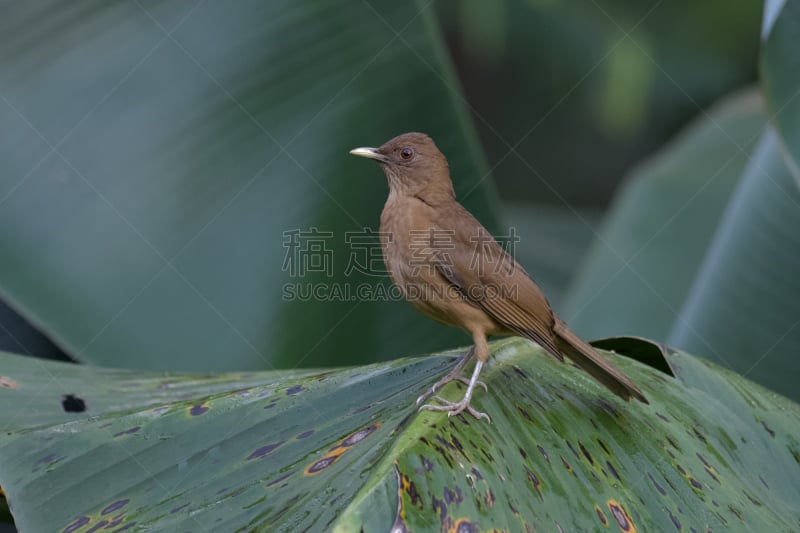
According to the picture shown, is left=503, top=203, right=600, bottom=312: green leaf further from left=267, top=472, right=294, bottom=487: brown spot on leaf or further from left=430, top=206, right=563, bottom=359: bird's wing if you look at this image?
left=267, top=472, right=294, bottom=487: brown spot on leaf

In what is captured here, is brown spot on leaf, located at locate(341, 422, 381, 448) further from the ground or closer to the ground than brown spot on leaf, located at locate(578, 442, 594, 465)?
closer to the ground

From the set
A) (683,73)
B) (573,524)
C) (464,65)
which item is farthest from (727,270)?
(464,65)

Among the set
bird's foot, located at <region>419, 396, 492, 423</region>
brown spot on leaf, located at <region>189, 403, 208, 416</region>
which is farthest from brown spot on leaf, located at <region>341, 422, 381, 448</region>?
brown spot on leaf, located at <region>189, 403, 208, 416</region>

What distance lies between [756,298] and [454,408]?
2145mm

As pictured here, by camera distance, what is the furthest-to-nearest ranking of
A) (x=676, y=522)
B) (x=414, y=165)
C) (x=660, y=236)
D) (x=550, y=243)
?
(x=550, y=243), (x=660, y=236), (x=414, y=165), (x=676, y=522)

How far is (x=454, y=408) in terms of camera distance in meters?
2.46

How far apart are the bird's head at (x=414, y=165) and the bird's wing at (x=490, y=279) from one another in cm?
29

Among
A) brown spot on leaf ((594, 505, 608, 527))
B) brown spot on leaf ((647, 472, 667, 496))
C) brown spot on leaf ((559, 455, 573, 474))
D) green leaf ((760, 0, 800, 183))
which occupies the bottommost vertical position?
brown spot on leaf ((594, 505, 608, 527))

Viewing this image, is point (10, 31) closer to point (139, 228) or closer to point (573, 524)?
point (139, 228)

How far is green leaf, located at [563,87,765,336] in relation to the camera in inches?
194

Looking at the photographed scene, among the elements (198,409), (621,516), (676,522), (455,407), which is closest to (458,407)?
(455,407)

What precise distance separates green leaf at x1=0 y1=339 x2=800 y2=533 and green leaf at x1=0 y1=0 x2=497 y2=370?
2.20ft

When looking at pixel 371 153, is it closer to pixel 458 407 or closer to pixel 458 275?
pixel 458 275

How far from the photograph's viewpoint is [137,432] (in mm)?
2621
